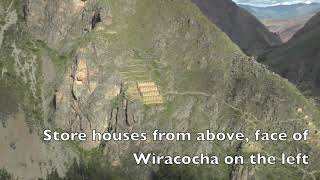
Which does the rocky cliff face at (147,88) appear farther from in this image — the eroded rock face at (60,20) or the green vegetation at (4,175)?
the green vegetation at (4,175)

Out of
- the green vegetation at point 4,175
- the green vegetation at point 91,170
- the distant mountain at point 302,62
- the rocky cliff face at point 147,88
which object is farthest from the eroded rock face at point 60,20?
the distant mountain at point 302,62

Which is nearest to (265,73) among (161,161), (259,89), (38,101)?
(259,89)

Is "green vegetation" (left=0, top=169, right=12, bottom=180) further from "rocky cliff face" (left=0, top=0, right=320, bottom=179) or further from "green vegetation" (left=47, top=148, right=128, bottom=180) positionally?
"green vegetation" (left=47, top=148, right=128, bottom=180)

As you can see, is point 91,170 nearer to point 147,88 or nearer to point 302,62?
point 147,88

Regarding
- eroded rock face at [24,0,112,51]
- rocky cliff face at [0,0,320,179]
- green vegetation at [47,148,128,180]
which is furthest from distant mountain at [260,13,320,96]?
green vegetation at [47,148,128,180]

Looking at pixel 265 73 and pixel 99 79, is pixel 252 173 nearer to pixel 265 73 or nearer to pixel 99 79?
pixel 265 73
